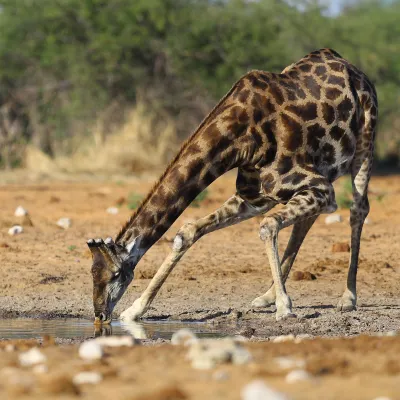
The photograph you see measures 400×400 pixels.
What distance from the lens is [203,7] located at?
23703 millimetres

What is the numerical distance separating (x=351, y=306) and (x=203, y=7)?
16.4m

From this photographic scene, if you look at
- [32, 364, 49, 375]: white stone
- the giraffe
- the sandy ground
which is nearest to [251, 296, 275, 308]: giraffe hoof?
the giraffe

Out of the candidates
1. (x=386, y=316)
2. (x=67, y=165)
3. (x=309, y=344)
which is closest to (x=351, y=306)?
(x=386, y=316)

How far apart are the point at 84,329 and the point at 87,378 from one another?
3.09 m

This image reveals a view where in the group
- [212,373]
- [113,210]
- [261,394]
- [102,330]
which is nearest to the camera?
[261,394]

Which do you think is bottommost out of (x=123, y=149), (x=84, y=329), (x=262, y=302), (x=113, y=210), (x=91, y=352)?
(x=123, y=149)

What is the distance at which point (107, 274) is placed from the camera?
284 inches

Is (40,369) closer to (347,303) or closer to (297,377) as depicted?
(297,377)

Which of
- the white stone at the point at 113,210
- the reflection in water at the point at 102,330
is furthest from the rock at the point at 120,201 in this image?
the reflection in water at the point at 102,330

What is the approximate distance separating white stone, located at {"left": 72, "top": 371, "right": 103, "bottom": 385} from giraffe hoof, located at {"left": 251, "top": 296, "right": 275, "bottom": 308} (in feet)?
13.5

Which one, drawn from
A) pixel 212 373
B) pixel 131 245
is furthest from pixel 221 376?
pixel 131 245

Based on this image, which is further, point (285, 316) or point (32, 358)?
point (285, 316)

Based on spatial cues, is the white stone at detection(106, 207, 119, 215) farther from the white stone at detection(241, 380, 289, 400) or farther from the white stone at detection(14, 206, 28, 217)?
the white stone at detection(241, 380, 289, 400)

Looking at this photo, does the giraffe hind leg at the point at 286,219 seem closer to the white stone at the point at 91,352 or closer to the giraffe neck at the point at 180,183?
the giraffe neck at the point at 180,183
